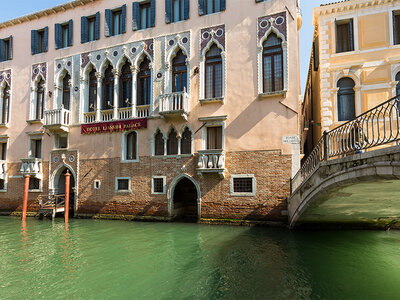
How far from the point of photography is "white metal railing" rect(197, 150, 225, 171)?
10.5 metres

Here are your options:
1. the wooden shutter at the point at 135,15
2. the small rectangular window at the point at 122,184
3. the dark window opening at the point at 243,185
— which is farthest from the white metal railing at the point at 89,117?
the dark window opening at the point at 243,185

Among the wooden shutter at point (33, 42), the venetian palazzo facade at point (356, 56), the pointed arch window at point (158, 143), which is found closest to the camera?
the venetian palazzo facade at point (356, 56)

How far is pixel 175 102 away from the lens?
11.2 m

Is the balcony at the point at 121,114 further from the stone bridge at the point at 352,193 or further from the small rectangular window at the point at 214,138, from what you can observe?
the stone bridge at the point at 352,193

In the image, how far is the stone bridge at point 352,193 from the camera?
472cm

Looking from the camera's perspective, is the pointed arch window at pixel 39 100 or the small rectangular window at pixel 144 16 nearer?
the small rectangular window at pixel 144 16

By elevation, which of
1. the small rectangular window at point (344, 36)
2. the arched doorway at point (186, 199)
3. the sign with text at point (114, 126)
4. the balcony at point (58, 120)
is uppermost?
the small rectangular window at point (344, 36)

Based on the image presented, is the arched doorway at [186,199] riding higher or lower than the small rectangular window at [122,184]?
lower

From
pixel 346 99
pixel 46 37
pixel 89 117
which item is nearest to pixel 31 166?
pixel 89 117

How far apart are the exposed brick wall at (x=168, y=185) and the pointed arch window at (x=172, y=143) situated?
38cm

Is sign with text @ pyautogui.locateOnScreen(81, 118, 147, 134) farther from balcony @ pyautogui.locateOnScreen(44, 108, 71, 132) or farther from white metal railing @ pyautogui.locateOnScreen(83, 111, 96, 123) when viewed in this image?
balcony @ pyautogui.locateOnScreen(44, 108, 71, 132)

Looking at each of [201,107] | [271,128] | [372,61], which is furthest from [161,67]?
[372,61]

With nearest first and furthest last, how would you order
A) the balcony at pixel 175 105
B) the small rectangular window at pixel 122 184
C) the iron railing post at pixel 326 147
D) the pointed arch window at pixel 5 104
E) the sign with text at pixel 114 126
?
the iron railing post at pixel 326 147
the balcony at pixel 175 105
the sign with text at pixel 114 126
the small rectangular window at pixel 122 184
the pointed arch window at pixel 5 104

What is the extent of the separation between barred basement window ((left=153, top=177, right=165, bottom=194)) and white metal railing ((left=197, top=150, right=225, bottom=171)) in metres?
2.00
